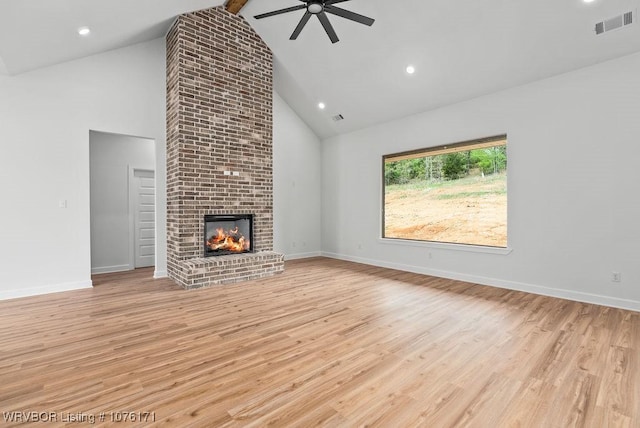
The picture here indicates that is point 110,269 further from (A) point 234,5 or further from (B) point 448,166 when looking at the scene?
(B) point 448,166

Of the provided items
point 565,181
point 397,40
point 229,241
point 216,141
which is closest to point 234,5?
point 216,141

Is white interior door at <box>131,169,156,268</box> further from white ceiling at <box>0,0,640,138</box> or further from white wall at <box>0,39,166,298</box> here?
white ceiling at <box>0,0,640,138</box>

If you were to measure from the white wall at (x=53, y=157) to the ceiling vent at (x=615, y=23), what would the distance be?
6304mm

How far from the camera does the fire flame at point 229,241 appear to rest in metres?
5.34

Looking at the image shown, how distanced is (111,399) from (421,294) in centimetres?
352

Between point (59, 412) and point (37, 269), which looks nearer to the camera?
point (59, 412)

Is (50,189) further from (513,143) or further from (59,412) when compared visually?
(513,143)

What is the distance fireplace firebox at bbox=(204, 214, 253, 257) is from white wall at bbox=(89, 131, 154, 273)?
1.89 m

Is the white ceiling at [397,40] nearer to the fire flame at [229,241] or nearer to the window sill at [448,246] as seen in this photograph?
the window sill at [448,246]

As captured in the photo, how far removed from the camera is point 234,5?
16.6ft

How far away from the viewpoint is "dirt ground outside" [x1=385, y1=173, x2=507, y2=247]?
15.9 feet

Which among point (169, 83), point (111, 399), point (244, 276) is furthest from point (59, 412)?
point (169, 83)

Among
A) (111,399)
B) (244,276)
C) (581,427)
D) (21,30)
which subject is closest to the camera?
(581,427)

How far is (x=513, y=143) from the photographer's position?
4527 mm
